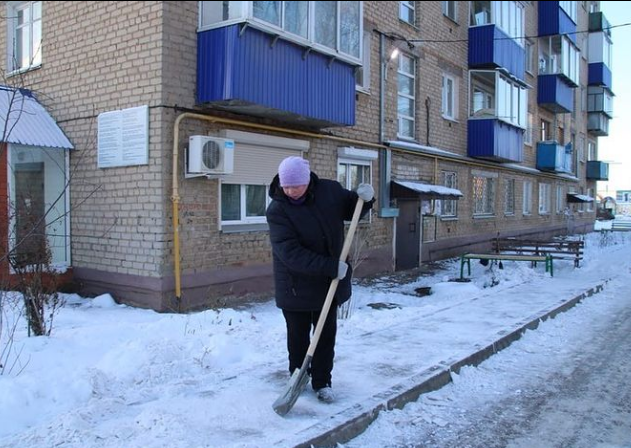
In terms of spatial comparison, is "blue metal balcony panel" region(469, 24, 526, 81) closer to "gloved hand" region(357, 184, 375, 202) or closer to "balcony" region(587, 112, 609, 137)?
"gloved hand" region(357, 184, 375, 202)

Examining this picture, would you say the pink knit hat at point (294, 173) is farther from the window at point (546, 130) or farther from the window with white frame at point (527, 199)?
the window at point (546, 130)

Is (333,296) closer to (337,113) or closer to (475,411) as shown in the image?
(475,411)

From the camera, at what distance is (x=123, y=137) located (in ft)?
26.2

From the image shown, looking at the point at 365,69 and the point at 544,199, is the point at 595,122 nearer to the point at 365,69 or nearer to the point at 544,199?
the point at 544,199

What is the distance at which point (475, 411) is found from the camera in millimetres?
4309

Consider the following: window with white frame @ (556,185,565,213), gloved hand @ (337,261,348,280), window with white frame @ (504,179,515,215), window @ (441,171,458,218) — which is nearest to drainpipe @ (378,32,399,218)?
window @ (441,171,458,218)

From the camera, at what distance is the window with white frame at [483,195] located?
1683 centimetres

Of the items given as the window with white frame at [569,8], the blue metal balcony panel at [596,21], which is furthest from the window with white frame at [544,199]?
the blue metal balcony panel at [596,21]

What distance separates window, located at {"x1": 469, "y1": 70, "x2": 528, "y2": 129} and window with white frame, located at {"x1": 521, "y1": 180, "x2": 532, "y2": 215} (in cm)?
376

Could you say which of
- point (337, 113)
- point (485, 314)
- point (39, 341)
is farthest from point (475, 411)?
point (337, 113)

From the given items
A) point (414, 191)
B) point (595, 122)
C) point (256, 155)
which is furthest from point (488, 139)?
point (595, 122)

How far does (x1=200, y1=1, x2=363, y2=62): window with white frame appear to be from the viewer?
25.6 ft

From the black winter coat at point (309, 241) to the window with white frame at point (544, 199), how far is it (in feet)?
66.5

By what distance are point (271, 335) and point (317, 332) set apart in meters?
2.17
